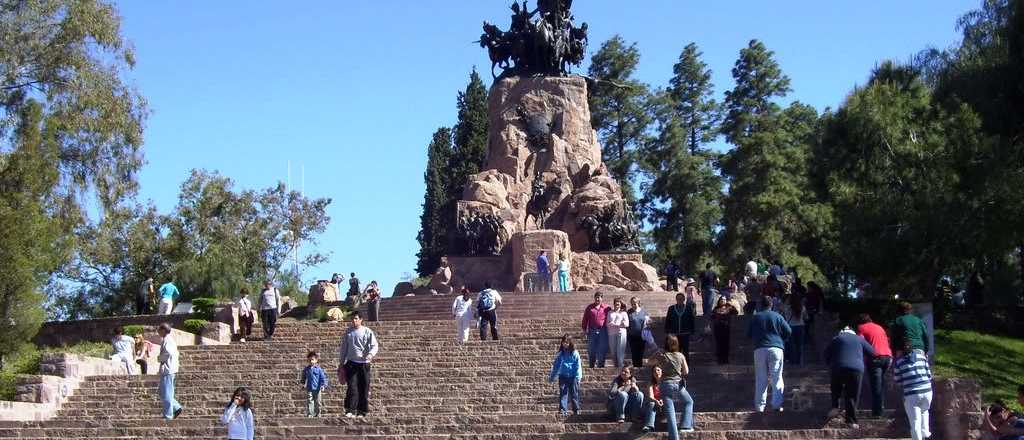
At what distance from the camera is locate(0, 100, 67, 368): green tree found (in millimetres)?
25359

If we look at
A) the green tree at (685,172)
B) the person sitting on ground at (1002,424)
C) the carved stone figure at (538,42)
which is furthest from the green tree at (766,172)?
the person sitting on ground at (1002,424)

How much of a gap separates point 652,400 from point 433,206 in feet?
146

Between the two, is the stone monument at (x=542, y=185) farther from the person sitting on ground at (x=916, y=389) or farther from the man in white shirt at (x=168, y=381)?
the person sitting on ground at (x=916, y=389)

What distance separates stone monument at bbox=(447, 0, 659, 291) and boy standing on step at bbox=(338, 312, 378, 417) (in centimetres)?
1753

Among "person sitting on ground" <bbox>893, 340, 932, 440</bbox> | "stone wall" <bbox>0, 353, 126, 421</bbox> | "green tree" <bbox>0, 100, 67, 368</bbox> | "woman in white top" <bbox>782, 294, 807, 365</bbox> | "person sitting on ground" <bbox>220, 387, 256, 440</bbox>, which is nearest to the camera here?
"person sitting on ground" <bbox>220, 387, 256, 440</bbox>

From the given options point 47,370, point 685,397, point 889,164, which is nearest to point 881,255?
point 889,164

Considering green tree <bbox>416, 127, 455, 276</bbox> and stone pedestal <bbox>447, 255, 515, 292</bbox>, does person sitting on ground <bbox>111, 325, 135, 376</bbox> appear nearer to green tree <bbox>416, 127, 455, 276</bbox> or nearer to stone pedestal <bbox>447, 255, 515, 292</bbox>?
stone pedestal <bbox>447, 255, 515, 292</bbox>

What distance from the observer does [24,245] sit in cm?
2569

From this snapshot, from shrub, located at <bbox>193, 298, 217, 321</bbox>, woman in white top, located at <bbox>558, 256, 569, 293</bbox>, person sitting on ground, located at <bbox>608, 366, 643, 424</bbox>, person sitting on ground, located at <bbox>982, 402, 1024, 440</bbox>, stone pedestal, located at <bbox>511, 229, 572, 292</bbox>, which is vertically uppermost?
stone pedestal, located at <bbox>511, 229, 572, 292</bbox>

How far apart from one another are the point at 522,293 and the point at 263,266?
20.9 meters

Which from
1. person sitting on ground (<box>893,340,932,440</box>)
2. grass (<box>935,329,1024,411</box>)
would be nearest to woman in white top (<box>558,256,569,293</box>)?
grass (<box>935,329,1024,411</box>)

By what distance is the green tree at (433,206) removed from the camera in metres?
59.3

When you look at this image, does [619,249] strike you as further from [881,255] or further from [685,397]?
[685,397]

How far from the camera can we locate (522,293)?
33.2 metres
